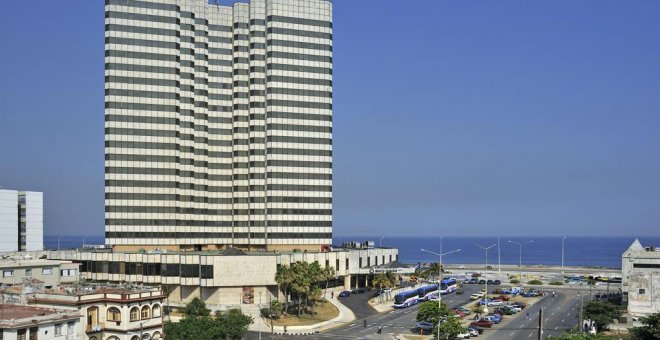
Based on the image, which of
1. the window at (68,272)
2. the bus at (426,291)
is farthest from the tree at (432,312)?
the window at (68,272)

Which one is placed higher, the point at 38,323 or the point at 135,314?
the point at 38,323

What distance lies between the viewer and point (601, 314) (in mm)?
134250

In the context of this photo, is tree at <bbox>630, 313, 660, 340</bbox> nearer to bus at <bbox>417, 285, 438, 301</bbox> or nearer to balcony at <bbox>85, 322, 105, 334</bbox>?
bus at <bbox>417, 285, 438, 301</bbox>

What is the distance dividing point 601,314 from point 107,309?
3371 inches

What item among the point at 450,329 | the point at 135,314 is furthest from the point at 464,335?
the point at 135,314

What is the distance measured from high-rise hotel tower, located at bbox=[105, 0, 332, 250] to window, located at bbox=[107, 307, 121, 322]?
84.9 m

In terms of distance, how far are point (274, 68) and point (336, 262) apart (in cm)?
5039

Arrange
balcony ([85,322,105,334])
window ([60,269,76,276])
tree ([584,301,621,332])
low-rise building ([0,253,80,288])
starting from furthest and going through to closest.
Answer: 1. window ([60,269,76,276])
2. tree ([584,301,621,332])
3. low-rise building ([0,253,80,288])
4. balcony ([85,322,105,334])

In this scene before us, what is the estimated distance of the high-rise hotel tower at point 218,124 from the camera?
585 feet

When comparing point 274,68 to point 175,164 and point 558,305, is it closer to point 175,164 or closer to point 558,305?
point 175,164

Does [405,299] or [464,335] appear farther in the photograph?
[405,299]

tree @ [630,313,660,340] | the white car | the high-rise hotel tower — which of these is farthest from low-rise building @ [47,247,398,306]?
tree @ [630,313,660,340]

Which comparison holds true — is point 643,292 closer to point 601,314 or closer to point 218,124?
point 601,314

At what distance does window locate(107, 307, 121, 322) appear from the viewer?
312ft
